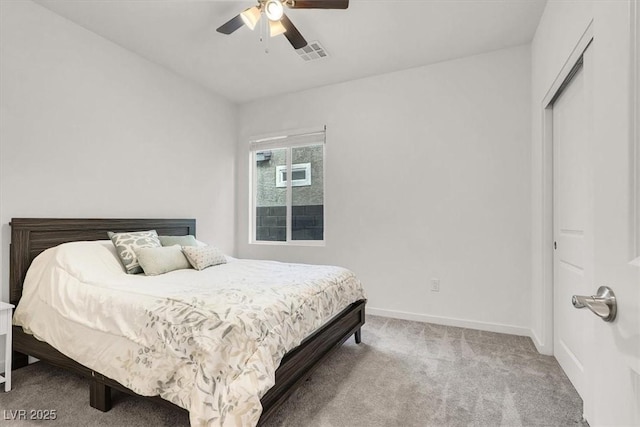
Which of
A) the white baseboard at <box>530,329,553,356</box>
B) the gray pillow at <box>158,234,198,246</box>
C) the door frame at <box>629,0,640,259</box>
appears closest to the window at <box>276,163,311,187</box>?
the gray pillow at <box>158,234,198,246</box>

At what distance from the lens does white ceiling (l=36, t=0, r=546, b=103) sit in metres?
2.43

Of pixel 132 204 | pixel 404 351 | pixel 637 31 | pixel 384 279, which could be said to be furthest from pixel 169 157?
pixel 637 31

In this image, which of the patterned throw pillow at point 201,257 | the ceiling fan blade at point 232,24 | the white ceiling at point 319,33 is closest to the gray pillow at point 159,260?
the patterned throw pillow at point 201,257

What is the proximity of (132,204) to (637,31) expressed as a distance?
350 centimetres

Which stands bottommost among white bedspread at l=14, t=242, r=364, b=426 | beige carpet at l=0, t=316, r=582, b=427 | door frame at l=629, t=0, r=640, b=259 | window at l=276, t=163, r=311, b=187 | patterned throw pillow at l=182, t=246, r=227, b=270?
beige carpet at l=0, t=316, r=582, b=427

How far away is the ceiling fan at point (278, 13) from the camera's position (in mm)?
2055

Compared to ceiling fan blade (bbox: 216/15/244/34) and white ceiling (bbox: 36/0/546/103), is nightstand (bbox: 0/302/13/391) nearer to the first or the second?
white ceiling (bbox: 36/0/546/103)

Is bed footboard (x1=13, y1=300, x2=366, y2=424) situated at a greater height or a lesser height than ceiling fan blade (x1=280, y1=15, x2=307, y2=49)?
lesser

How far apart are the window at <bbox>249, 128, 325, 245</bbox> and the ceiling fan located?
1.63m

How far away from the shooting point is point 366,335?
115 inches

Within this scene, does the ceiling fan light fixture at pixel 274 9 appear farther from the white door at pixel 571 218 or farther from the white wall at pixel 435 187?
the white door at pixel 571 218

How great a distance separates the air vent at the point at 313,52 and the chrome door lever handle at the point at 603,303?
2.94 m

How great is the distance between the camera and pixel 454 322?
3.17 meters

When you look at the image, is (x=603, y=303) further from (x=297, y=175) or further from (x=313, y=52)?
(x=297, y=175)
